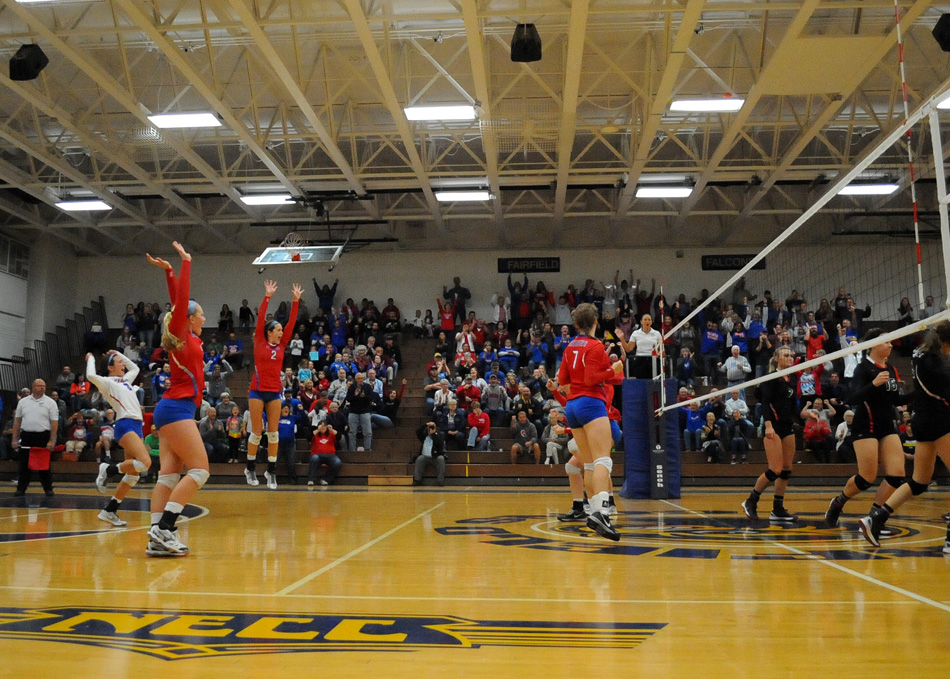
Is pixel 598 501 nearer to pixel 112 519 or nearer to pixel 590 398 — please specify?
pixel 590 398

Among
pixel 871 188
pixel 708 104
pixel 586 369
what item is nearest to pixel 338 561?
pixel 586 369

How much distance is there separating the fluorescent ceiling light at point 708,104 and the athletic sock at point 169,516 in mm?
13614

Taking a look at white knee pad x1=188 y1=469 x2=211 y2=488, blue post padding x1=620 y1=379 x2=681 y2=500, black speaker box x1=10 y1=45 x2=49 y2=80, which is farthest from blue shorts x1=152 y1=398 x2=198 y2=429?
black speaker box x1=10 y1=45 x2=49 y2=80

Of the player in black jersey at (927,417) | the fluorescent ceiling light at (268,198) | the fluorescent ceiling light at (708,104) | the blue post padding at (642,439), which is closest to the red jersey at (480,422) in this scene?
the blue post padding at (642,439)

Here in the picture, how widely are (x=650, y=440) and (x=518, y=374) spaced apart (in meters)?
10.1

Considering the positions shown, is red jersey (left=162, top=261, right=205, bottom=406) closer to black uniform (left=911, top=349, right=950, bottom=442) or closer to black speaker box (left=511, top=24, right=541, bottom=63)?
black uniform (left=911, top=349, right=950, bottom=442)

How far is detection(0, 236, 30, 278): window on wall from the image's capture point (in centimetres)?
2712

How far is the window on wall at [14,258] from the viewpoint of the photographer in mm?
27125

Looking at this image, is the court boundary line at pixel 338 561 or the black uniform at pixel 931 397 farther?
the black uniform at pixel 931 397

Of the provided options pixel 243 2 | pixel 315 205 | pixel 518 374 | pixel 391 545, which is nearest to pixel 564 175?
pixel 518 374

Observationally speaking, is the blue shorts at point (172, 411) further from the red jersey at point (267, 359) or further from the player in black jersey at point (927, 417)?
the player in black jersey at point (927, 417)

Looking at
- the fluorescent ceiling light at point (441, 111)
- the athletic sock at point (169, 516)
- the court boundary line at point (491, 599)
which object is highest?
the fluorescent ceiling light at point (441, 111)

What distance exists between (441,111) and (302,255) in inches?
349

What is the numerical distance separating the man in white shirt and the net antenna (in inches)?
412
